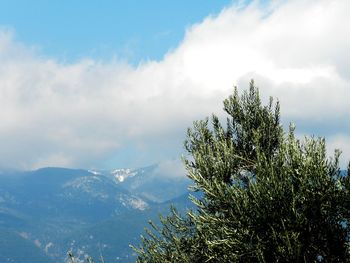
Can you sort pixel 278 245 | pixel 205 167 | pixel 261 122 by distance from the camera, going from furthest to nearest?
1. pixel 261 122
2. pixel 205 167
3. pixel 278 245

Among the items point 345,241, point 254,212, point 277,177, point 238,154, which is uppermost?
point 238,154

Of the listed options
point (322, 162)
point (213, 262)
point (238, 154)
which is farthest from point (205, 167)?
point (322, 162)

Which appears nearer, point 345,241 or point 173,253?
point 345,241

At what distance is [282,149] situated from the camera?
76.1ft

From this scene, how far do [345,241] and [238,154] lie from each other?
9.80 metres

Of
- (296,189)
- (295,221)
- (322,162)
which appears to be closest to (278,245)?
(295,221)

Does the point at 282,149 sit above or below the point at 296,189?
above

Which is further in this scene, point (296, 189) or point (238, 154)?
point (238, 154)

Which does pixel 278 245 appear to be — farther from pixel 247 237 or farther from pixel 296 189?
pixel 296 189

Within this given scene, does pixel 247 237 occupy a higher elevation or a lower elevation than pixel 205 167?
lower

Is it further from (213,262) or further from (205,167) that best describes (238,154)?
(213,262)

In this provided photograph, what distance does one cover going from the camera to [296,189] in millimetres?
22328

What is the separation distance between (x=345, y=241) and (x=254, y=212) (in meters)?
4.71

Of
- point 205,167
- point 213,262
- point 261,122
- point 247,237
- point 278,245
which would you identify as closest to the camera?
point 278,245
